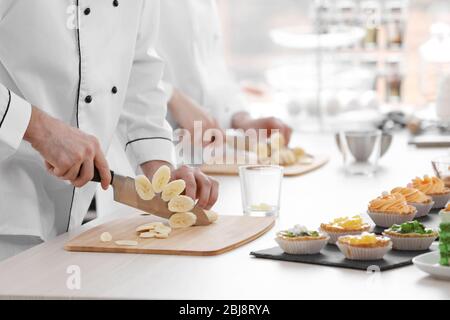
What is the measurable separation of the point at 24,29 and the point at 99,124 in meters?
Answer: 0.27

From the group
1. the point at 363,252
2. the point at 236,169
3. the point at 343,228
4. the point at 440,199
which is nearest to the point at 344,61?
the point at 236,169

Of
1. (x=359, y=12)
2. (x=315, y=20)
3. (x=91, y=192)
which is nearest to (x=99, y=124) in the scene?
(x=91, y=192)

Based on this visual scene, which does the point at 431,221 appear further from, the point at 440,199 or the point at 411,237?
the point at 411,237

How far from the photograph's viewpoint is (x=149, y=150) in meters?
2.08

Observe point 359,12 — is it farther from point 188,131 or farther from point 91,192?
point 91,192

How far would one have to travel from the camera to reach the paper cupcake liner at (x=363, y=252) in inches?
56.9

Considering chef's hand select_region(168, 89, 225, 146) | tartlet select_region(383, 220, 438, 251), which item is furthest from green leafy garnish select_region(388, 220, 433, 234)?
chef's hand select_region(168, 89, 225, 146)

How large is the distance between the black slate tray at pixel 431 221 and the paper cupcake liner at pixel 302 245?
21cm

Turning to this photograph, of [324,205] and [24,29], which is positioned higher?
[24,29]

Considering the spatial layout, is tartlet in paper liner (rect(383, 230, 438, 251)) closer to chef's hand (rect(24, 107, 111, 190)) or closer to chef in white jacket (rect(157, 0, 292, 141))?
chef's hand (rect(24, 107, 111, 190))

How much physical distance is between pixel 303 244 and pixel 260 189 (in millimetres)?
407

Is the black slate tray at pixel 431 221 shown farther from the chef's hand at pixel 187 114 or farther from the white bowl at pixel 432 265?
the chef's hand at pixel 187 114
